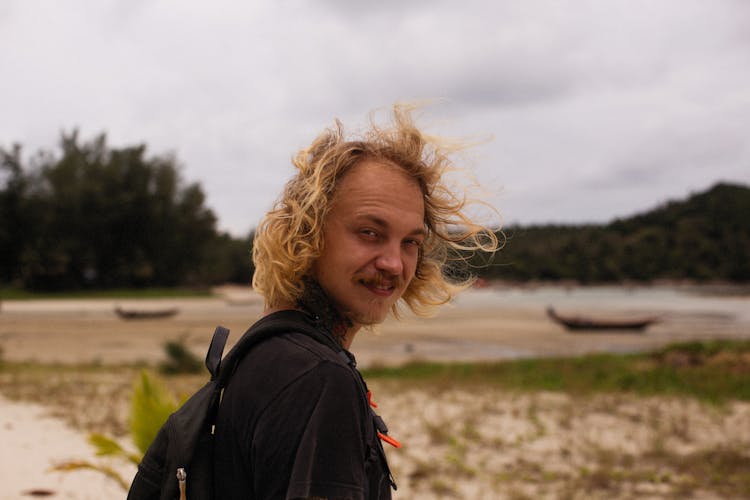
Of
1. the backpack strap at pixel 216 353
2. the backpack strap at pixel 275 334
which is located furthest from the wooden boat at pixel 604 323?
the backpack strap at pixel 275 334

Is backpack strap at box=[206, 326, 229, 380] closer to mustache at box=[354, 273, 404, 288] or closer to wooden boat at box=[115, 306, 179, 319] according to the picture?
mustache at box=[354, 273, 404, 288]

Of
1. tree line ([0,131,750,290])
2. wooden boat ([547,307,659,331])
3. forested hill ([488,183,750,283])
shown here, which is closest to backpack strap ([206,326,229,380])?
wooden boat ([547,307,659,331])

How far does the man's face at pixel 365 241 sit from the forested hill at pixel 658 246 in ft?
321

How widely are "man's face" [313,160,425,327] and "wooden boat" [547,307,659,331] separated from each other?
3192 cm

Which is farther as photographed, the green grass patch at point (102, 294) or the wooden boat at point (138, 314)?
the green grass patch at point (102, 294)

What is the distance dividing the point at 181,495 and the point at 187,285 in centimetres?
6392

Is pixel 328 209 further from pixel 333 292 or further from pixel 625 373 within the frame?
pixel 625 373

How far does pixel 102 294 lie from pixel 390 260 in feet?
177

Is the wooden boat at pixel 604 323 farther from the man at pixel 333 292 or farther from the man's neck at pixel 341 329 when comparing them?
the man's neck at pixel 341 329

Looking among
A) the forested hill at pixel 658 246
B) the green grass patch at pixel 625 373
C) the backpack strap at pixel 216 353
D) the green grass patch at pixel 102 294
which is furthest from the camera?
the forested hill at pixel 658 246

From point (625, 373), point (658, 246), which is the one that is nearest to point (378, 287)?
point (625, 373)

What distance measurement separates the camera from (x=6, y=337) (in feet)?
78.8

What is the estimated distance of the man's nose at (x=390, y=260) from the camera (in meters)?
1.50

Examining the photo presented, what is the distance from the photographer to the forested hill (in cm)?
10019
